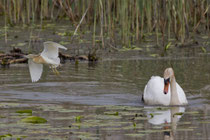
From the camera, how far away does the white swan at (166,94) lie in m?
8.62

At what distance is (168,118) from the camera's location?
7.29 m

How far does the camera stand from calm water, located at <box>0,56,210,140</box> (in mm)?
6242

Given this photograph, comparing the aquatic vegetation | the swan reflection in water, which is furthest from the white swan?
the aquatic vegetation

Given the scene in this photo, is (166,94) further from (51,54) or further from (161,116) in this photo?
(51,54)

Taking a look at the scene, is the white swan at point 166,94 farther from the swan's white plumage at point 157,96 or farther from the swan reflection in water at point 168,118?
the swan reflection in water at point 168,118

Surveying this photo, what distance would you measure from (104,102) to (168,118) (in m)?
1.76

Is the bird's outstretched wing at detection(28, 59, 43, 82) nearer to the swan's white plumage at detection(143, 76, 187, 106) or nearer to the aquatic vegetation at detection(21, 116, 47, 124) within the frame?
Answer: the swan's white plumage at detection(143, 76, 187, 106)

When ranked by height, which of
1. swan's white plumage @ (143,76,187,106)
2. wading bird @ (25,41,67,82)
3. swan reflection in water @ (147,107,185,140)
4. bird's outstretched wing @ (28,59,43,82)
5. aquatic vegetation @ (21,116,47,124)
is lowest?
swan reflection in water @ (147,107,185,140)

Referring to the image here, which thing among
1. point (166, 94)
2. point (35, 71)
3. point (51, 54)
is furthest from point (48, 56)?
point (166, 94)

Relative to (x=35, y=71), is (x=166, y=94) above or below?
below

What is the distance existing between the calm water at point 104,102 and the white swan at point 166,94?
17cm

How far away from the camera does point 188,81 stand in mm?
10586

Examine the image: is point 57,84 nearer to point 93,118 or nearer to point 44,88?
point 44,88

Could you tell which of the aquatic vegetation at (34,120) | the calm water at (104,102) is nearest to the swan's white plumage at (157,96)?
the calm water at (104,102)
